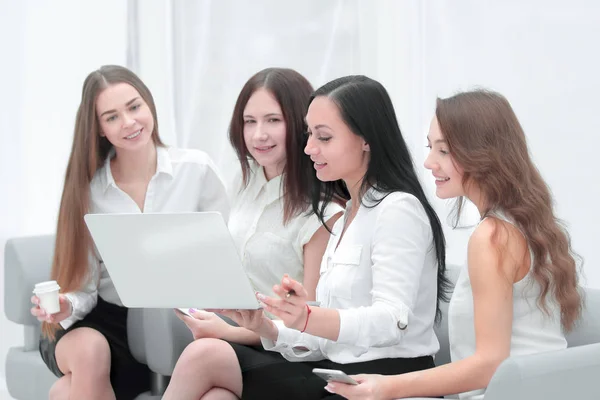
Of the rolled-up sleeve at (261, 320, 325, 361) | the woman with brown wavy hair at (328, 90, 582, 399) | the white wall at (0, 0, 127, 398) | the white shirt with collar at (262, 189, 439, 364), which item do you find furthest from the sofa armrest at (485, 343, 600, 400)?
the white wall at (0, 0, 127, 398)

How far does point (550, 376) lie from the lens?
1.48 meters

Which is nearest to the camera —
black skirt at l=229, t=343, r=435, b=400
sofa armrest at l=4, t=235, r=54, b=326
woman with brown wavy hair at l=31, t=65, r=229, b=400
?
black skirt at l=229, t=343, r=435, b=400

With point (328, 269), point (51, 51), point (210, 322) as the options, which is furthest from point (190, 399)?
point (51, 51)

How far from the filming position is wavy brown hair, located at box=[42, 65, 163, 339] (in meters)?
2.62

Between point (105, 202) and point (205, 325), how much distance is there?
2.50 feet

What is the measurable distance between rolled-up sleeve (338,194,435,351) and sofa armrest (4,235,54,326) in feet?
5.13

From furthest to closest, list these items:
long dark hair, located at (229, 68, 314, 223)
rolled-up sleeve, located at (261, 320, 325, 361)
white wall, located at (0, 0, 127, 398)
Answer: white wall, located at (0, 0, 127, 398) → long dark hair, located at (229, 68, 314, 223) → rolled-up sleeve, located at (261, 320, 325, 361)

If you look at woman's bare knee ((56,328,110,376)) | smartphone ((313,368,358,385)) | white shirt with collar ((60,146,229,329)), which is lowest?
woman's bare knee ((56,328,110,376))

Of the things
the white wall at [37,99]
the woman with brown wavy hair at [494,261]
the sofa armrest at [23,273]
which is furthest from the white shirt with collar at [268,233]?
the white wall at [37,99]

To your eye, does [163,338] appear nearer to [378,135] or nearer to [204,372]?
[204,372]

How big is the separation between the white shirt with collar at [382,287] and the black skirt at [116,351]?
71 cm

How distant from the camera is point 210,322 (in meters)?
2.17

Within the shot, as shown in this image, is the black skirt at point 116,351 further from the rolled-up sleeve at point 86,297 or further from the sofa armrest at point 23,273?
the sofa armrest at point 23,273

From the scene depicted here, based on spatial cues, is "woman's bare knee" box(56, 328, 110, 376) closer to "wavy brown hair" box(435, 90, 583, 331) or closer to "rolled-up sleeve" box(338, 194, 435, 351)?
"rolled-up sleeve" box(338, 194, 435, 351)
